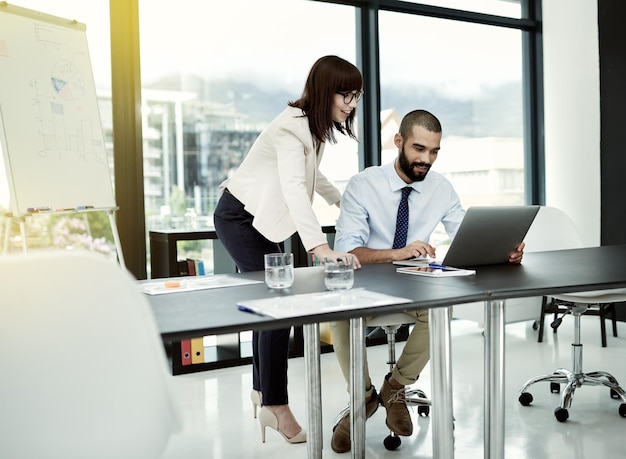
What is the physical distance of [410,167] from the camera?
9.28ft

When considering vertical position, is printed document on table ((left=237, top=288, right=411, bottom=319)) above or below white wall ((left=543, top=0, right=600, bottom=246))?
below

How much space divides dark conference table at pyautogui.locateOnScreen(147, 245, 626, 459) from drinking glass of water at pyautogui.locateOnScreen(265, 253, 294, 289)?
0.03 meters

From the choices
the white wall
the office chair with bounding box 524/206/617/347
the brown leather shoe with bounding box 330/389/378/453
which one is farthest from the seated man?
the white wall

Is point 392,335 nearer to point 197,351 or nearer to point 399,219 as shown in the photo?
point 399,219

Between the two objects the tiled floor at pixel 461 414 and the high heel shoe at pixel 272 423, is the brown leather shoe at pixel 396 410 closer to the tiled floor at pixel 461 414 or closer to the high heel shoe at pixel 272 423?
the tiled floor at pixel 461 414

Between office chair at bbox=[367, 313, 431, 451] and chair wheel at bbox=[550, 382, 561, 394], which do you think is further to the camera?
chair wheel at bbox=[550, 382, 561, 394]

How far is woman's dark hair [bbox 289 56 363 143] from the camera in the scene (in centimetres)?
243

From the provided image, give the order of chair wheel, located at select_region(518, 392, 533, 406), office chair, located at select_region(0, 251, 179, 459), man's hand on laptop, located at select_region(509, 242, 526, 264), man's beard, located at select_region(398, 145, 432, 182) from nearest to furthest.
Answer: office chair, located at select_region(0, 251, 179, 459) < man's hand on laptop, located at select_region(509, 242, 526, 264) < man's beard, located at select_region(398, 145, 432, 182) < chair wheel, located at select_region(518, 392, 533, 406)

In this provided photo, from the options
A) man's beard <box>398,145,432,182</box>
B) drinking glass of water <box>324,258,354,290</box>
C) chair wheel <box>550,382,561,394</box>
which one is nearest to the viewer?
drinking glass of water <box>324,258,354,290</box>

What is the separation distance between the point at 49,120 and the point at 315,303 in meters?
2.28

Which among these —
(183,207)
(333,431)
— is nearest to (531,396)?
(333,431)

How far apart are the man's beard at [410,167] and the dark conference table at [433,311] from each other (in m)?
0.61

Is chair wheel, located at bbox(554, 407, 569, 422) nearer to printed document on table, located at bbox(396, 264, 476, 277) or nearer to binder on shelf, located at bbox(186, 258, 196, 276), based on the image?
printed document on table, located at bbox(396, 264, 476, 277)

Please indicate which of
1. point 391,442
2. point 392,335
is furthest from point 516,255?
point 391,442
